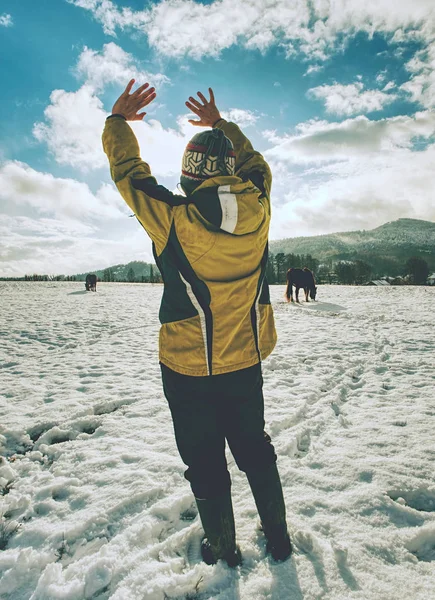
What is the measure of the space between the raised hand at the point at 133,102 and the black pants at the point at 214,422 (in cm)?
147

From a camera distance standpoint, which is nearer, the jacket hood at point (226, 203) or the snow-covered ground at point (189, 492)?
the jacket hood at point (226, 203)

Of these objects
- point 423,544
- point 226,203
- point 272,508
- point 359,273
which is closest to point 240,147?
point 226,203

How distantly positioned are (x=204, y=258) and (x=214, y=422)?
35.0 inches

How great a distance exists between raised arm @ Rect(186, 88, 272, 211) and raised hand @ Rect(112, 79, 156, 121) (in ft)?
1.88

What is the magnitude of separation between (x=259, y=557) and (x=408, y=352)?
19.7 ft

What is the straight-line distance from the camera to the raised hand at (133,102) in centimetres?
177

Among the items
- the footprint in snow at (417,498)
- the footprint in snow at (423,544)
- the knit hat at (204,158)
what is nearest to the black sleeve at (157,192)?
the knit hat at (204,158)

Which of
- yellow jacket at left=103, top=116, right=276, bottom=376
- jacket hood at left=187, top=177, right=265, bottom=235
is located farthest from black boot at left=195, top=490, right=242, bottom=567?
jacket hood at left=187, top=177, right=265, bottom=235

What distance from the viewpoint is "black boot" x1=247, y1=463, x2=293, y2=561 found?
1815 mm

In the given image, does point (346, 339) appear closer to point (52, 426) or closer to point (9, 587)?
point (52, 426)

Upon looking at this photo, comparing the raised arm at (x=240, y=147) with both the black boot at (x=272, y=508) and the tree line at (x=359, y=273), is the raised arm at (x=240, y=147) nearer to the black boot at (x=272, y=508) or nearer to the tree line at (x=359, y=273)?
→ the black boot at (x=272, y=508)

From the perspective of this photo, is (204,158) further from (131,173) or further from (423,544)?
(423,544)

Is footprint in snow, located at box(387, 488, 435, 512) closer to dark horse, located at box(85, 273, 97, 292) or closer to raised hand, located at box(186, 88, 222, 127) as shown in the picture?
raised hand, located at box(186, 88, 222, 127)

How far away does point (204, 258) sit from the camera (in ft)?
4.98
